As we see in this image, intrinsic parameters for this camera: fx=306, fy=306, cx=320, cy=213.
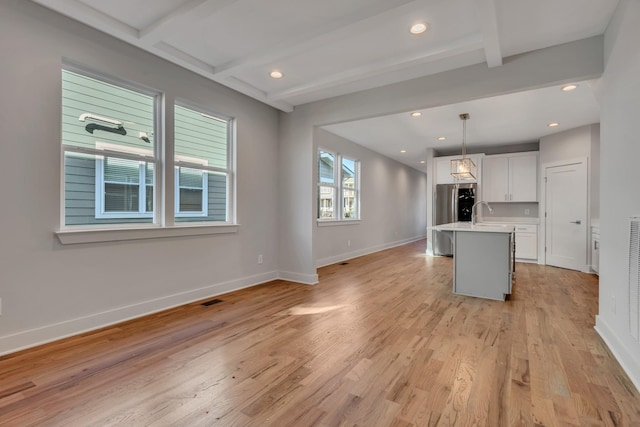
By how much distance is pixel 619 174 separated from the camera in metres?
2.23

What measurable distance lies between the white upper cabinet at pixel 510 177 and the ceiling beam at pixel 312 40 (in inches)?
218

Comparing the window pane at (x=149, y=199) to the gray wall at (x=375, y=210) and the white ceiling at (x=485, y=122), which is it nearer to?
the gray wall at (x=375, y=210)

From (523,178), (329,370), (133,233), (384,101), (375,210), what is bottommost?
(329,370)

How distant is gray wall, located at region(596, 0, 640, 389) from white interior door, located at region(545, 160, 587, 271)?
3.47m

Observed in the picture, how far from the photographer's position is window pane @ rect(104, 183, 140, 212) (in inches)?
114

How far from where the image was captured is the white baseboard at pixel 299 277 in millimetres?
4504

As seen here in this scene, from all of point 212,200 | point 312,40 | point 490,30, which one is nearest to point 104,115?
point 212,200

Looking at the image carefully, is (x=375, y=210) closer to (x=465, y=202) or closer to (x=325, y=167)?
(x=465, y=202)

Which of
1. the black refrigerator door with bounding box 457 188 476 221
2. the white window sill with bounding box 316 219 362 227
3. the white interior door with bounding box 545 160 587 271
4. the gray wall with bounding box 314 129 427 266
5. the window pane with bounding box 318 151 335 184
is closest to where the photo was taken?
the white interior door with bounding box 545 160 587 271

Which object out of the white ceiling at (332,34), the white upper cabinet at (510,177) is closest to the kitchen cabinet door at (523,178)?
the white upper cabinet at (510,177)

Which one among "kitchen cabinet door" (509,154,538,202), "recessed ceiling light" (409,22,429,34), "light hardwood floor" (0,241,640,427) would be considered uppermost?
"recessed ceiling light" (409,22,429,34)

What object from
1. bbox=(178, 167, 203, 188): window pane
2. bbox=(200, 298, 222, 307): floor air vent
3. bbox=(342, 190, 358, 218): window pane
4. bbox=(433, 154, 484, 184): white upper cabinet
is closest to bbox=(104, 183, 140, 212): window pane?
bbox=(178, 167, 203, 188): window pane

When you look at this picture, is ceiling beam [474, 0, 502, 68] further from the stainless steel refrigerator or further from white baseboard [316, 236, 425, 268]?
the stainless steel refrigerator

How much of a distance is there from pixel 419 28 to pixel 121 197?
3148mm
